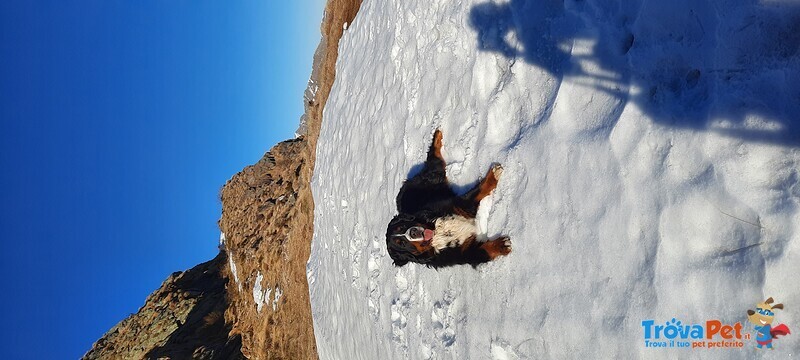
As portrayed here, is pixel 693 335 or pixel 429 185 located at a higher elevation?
pixel 429 185

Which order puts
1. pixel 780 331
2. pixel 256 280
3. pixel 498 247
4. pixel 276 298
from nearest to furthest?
1. pixel 780 331
2. pixel 498 247
3. pixel 276 298
4. pixel 256 280

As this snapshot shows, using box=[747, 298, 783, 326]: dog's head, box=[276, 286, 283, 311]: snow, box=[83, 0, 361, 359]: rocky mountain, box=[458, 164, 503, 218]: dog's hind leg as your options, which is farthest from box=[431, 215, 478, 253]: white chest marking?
box=[276, 286, 283, 311]: snow

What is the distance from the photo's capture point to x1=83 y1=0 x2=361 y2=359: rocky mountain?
11234 mm

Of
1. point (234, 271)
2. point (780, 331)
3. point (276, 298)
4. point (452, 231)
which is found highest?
point (234, 271)

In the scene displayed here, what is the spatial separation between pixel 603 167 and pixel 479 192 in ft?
5.28

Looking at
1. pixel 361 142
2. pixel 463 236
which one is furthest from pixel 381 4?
pixel 463 236

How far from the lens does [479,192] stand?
16.0ft

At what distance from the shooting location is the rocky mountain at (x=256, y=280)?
1123 centimetres

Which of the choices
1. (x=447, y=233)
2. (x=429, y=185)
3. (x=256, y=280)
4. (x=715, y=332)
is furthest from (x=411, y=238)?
(x=256, y=280)

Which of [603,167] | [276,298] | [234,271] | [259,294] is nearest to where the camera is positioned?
[603,167]

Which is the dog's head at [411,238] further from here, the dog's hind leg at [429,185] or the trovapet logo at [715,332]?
the trovapet logo at [715,332]

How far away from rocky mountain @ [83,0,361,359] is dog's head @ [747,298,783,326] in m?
8.65

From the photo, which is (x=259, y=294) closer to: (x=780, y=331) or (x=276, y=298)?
(x=276, y=298)

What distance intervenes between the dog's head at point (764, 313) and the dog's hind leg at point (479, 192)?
98.4 inches
